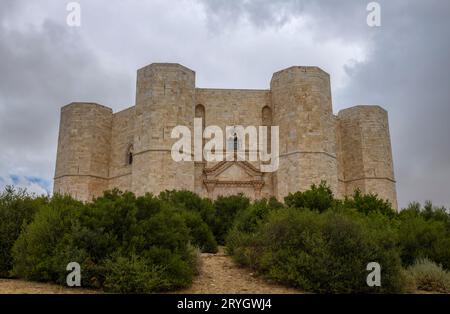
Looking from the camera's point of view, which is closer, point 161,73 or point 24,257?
point 24,257

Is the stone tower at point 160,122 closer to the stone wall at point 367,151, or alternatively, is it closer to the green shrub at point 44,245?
the stone wall at point 367,151

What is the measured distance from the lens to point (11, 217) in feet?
25.5

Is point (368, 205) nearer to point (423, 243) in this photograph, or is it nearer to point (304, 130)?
point (423, 243)

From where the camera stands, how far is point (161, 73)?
20453 millimetres

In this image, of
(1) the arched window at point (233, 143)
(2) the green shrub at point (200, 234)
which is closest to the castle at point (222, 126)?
(1) the arched window at point (233, 143)

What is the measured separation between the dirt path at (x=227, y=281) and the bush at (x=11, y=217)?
3.29 meters

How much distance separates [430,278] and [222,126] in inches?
597

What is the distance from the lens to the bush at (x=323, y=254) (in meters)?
6.24

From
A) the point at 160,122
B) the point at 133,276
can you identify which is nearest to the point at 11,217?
the point at 133,276

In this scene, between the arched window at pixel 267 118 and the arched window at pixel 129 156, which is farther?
the arched window at pixel 129 156
